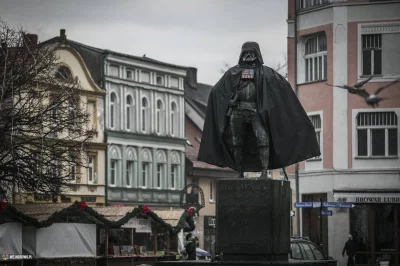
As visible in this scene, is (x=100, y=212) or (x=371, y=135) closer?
(x=100, y=212)

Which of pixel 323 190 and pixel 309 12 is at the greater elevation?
pixel 309 12

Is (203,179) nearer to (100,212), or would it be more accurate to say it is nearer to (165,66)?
(165,66)

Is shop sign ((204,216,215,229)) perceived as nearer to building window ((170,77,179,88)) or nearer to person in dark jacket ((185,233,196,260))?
building window ((170,77,179,88))

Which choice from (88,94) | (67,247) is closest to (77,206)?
(67,247)

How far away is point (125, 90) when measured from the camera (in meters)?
80.5

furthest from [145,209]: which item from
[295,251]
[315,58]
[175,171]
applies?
[175,171]

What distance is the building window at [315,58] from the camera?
56594 mm

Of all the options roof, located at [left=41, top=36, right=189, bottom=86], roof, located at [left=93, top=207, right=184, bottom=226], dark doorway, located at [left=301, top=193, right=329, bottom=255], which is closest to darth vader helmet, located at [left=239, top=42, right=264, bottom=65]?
roof, located at [left=93, top=207, right=184, bottom=226]

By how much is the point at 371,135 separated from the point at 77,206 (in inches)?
580

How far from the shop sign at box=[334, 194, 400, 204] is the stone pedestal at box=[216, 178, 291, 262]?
31.8 m

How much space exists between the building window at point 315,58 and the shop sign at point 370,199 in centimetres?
513

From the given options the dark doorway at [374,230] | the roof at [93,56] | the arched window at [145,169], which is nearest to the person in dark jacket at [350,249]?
the dark doorway at [374,230]

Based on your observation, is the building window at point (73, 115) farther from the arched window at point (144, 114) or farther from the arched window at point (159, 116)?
the arched window at point (159, 116)

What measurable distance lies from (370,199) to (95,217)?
1308 cm
